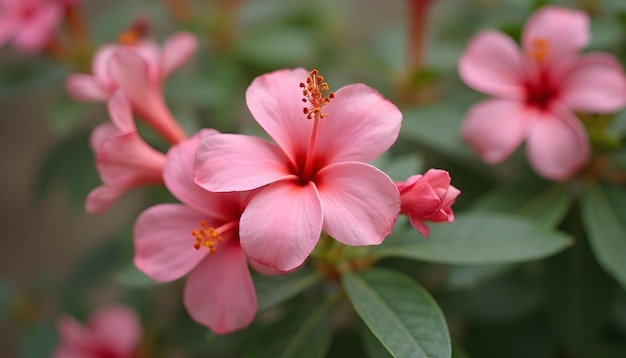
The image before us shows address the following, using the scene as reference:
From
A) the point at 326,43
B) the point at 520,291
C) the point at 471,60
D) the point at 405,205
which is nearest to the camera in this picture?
the point at 405,205

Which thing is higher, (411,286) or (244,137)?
(244,137)

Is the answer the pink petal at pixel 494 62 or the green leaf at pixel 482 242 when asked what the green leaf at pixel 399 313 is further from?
the pink petal at pixel 494 62

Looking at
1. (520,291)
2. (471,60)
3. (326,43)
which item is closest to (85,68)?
(326,43)

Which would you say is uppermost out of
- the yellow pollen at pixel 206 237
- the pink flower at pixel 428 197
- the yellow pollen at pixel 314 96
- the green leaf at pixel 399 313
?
the yellow pollen at pixel 314 96

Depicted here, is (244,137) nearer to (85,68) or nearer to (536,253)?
(536,253)

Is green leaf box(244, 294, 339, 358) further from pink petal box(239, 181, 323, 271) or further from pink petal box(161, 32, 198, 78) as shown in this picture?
pink petal box(161, 32, 198, 78)

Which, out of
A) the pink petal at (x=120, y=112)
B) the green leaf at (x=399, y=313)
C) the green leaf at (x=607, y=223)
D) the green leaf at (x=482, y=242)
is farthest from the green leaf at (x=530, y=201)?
the pink petal at (x=120, y=112)

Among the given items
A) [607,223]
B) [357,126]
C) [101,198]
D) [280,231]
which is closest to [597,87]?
[607,223]
